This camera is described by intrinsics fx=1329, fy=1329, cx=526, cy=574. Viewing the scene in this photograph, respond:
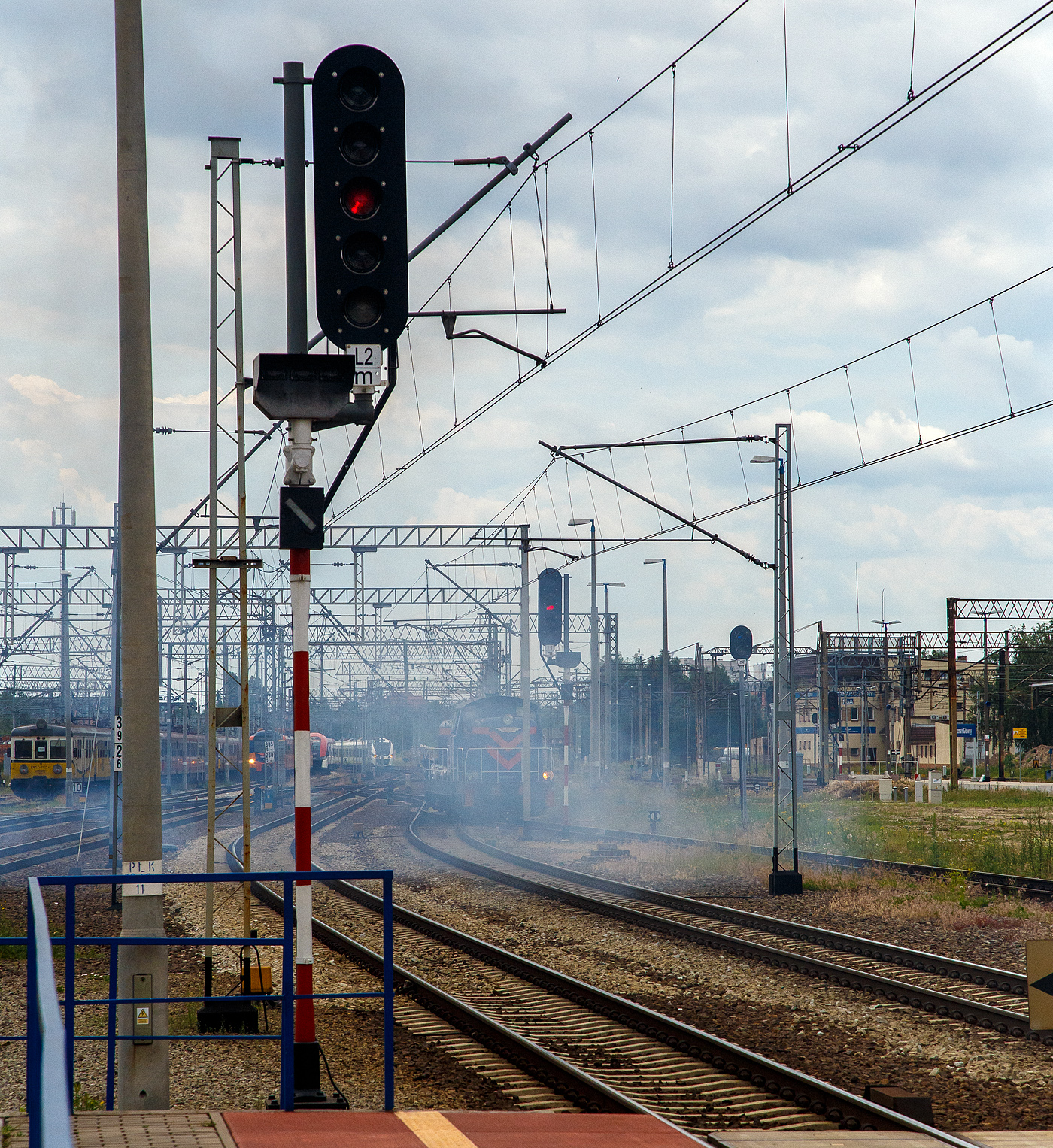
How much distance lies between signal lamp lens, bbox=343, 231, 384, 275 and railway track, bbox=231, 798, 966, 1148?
5.36 meters

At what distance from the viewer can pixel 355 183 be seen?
7.89 meters

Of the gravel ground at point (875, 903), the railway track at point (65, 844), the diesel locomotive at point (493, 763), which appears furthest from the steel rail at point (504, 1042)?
the diesel locomotive at point (493, 763)

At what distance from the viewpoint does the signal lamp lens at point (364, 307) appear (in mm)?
7961

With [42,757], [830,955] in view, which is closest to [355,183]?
[830,955]

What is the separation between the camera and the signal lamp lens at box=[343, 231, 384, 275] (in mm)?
7891

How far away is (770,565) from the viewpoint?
2238cm

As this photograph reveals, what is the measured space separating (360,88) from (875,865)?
795 inches

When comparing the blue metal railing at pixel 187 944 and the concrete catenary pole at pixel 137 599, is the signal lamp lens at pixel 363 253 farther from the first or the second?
the blue metal railing at pixel 187 944

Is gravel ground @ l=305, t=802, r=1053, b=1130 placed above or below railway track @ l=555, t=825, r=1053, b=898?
above

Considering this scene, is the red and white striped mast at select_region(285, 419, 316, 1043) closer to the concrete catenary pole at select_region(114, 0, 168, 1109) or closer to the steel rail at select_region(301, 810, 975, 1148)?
the concrete catenary pole at select_region(114, 0, 168, 1109)

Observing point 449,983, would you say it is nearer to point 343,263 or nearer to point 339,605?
point 343,263

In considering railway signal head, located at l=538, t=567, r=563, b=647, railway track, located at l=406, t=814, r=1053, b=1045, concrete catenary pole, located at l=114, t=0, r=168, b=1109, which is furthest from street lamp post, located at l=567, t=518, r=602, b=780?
concrete catenary pole, located at l=114, t=0, r=168, b=1109

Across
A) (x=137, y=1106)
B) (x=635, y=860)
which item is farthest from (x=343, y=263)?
(x=635, y=860)

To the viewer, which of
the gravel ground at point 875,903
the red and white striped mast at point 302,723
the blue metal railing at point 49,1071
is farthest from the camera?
the gravel ground at point 875,903
